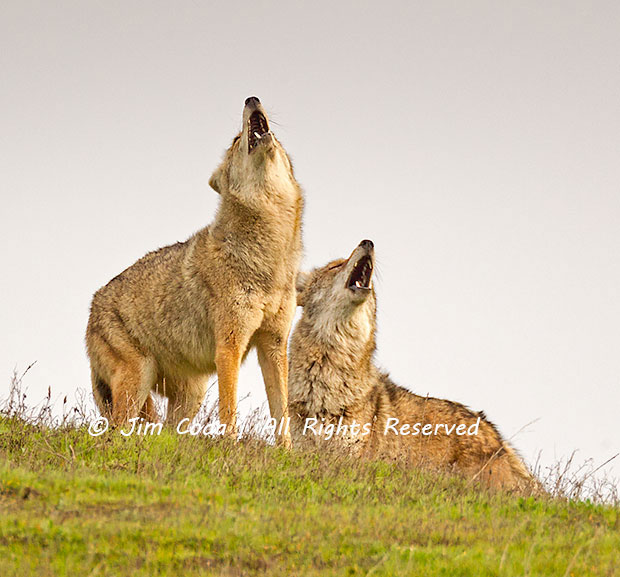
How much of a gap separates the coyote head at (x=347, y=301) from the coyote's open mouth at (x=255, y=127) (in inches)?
75.3

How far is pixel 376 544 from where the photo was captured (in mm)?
5516

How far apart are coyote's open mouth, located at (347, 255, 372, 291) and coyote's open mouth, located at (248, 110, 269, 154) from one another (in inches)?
81.7

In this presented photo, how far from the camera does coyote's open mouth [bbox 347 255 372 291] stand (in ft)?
34.6

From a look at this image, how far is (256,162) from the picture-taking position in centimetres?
945

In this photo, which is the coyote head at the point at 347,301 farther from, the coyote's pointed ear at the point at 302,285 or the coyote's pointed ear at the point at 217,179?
the coyote's pointed ear at the point at 217,179

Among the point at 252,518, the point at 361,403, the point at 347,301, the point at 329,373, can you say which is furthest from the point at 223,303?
the point at 252,518

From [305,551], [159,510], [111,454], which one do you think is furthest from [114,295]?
[305,551]

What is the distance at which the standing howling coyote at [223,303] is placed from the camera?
908cm

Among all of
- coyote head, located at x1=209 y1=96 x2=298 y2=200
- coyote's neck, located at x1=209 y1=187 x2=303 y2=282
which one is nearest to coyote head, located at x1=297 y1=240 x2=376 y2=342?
coyote's neck, located at x1=209 y1=187 x2=303 y2=282

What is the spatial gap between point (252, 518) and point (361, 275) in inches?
208

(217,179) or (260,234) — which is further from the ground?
(217,179)

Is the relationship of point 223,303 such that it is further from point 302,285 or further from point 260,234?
point 302,285

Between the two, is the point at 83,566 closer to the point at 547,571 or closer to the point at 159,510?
the point at 159,510

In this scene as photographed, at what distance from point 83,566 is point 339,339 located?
20.1 feet
